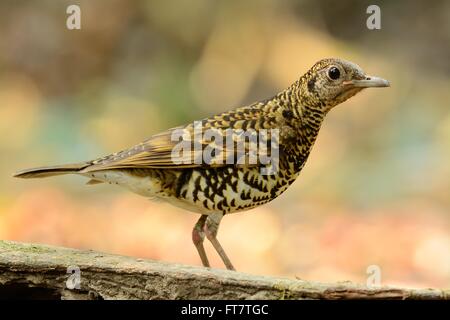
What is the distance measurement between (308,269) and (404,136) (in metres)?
2.23

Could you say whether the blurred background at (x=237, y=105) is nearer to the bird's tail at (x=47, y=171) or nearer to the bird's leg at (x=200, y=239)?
the bird's leg at (x=200, y=239)

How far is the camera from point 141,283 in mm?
3719

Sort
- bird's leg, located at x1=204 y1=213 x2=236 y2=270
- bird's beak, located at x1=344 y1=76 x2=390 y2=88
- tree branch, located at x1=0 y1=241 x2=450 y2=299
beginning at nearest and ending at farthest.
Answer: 1. tree branch, located at x1=0 y1=241 x2=450 y2=299
2. bird's beak, located at x1=344 y1=76 x2=390 y2=88
3. bird's leg, located at x1=204 y1=213 x2=236 y2=270

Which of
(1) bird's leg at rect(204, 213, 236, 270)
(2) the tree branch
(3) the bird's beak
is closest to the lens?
(2) the tree branch

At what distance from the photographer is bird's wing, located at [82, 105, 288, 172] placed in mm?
4121

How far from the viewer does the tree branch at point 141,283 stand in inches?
137

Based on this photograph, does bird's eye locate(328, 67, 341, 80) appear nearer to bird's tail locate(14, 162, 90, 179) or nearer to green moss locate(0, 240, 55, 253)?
bird's tail locate(14, 162, 90, 179)

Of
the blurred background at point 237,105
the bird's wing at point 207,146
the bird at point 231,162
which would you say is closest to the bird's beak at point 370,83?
the bird at point 231,162

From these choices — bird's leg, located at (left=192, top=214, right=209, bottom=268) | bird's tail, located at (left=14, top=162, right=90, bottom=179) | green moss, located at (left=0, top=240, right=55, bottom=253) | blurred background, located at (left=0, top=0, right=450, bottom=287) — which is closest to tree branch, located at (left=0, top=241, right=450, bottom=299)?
green moss, located at (left=0, top=240, right=55, bottom=253)

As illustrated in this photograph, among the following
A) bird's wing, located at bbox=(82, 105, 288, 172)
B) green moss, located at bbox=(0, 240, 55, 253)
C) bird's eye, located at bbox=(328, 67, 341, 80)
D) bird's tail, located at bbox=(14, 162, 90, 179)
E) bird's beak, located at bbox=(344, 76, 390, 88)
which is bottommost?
green moss, located at bbox=(0, 240, 55, 253)

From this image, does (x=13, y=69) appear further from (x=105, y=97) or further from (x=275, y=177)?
(x=275, y=177)

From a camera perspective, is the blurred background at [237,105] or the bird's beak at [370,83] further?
the blurred background at [237,105]

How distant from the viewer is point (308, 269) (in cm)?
658
